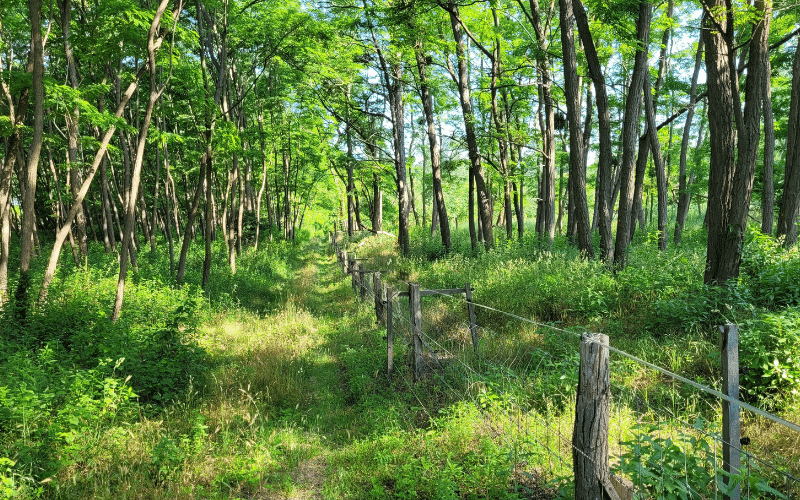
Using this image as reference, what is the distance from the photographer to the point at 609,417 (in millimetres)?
2703

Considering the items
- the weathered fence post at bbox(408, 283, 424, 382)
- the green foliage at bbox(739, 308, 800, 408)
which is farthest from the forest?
the weathered fence post at bbox(408, 283, 424, 382)

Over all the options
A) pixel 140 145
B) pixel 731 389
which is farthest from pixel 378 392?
pixel 140 145

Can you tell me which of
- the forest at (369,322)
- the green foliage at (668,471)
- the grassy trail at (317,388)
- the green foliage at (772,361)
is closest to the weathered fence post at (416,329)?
the forest at (369,322)

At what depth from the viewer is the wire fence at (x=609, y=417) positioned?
243 cm

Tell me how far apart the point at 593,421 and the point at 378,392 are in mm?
4105

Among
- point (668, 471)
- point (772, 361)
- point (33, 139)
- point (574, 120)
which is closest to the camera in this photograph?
point (668, 471)

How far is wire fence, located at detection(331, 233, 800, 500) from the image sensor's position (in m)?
2.43

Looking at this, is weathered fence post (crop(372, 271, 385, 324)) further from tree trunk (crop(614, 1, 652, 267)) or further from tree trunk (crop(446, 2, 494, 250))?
tree trunk (crop(446, 2, 494, 250))

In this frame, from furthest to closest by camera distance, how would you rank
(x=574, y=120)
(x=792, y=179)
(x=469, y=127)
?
1. (x=469, y=127)
2. (x=792, y=179)
3. (x=574, y=120)

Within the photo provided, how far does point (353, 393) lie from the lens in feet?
20.3

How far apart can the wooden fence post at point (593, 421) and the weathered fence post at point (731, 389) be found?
87 centimetres

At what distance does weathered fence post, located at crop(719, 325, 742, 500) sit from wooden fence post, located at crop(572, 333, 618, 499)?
2.84 feet

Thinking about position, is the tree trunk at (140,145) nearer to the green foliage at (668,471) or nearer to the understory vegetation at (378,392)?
the understory vegetation at (378,392)

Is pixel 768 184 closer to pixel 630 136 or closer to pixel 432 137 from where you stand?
pixel 630 136
